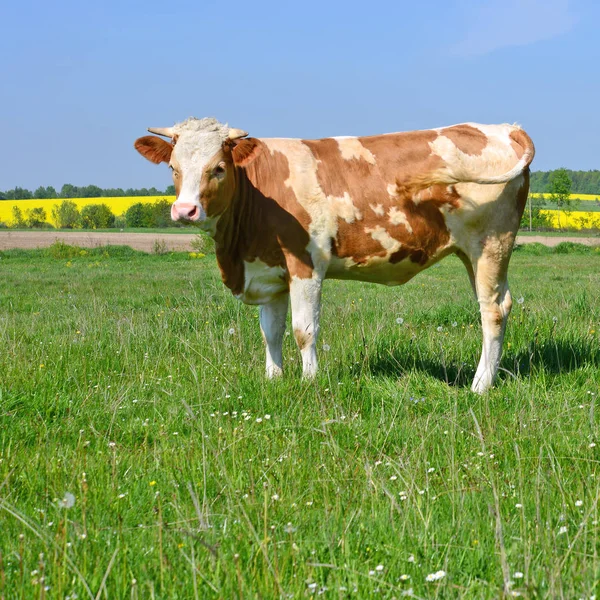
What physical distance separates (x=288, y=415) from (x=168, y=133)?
2.63m

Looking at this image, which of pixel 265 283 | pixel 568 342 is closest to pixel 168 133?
pixel 265 283

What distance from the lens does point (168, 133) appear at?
616 cm

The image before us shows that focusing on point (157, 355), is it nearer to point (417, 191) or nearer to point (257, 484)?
point (417, 191)

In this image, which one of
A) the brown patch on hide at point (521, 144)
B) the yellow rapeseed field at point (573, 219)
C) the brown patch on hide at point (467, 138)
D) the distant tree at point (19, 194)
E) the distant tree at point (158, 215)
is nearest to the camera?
the brown patch on hide at point (521, 144)

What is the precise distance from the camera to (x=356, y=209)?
6.19 m

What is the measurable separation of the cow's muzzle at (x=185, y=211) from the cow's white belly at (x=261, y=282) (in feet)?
3.02

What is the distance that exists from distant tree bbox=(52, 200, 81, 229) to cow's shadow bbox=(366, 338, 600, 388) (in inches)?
3026

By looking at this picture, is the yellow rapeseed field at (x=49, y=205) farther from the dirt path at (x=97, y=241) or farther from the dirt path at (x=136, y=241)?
the dirt path at (x=136, y=241)

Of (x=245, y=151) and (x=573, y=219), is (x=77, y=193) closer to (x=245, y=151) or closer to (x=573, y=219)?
(x=573, y=219)

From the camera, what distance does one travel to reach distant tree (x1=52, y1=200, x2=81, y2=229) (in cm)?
7938

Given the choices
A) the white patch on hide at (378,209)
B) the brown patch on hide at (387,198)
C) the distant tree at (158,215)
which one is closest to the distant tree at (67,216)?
the distant tree at (158,215)

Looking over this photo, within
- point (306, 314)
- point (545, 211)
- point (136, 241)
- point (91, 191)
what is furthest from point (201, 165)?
point (91, 191)


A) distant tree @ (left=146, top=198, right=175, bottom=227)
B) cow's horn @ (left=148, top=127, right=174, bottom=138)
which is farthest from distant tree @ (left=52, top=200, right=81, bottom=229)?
cow's horn @ (left=148, top=127, right=174, bottom=138)

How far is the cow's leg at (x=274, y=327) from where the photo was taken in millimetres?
6582
